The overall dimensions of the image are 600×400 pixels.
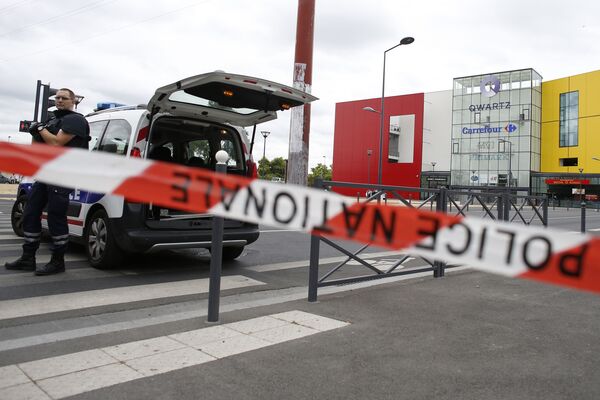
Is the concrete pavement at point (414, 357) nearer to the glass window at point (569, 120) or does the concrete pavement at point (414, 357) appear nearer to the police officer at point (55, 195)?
the police officer at point (55, 195)

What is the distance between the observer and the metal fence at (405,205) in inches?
197

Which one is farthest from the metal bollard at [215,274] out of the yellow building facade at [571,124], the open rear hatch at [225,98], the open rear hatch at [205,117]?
the yellow building facade at [571,124]

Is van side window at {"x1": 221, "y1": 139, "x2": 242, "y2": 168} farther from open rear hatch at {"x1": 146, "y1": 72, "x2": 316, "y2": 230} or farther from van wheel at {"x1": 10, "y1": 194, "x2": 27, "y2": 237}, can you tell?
van wheel at {"x1": 10, "y1": 194, "x2": 27, "y2": 237}

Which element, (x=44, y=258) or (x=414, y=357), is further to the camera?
(x=44, y=258)

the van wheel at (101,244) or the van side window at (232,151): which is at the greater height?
the van side window at (232,151)

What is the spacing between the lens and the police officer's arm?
497 cm

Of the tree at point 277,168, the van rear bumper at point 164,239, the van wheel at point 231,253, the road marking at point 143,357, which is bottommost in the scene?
the road marking at point 143,357

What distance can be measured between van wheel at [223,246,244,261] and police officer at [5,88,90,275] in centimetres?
224

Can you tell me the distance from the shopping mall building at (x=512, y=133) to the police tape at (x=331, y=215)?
5300 cm

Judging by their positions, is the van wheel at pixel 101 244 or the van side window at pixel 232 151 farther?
the van side window at pixel 232 151

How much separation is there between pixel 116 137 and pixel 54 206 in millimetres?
1270

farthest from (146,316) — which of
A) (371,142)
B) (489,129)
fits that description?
(371,142)

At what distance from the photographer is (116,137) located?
6.10m

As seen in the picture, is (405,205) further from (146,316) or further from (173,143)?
(173,143)
